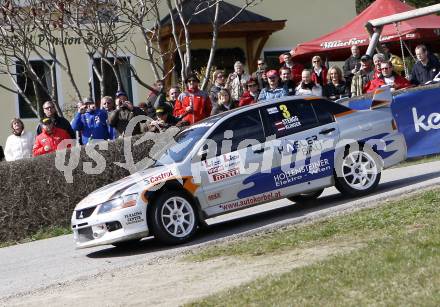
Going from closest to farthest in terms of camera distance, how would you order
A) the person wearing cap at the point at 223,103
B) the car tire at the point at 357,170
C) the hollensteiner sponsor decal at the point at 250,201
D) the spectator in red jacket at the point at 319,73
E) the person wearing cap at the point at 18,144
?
the hollensteiner sponsor decal at the point at 250,201 < the car tire at the point at 357,170 < the person wearing cap at the point at 223,103 < the person wearing cap at the point at 18,144 < the spectator in red jacket at the point at 319,73

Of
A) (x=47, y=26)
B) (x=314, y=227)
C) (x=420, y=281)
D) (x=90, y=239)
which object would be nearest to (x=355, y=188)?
(x=314, y=227)

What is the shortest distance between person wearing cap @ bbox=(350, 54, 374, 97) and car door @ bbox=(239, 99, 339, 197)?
4.97 m

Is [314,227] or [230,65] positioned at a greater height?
[230,65]

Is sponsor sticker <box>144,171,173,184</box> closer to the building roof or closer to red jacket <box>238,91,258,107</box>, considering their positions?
red jacket <box>238,91,258,107</box>

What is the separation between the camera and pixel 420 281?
7617mm

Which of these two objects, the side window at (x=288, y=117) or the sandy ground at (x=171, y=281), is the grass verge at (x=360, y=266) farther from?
the side window at (x=288, y=117)

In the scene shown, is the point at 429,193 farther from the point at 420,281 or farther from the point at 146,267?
the point at 420,281

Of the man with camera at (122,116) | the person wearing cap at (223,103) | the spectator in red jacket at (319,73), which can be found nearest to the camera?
the person wearing cap at (223,103)

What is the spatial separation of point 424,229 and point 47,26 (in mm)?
13794

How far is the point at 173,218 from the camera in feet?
40.4

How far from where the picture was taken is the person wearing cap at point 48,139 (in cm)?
1683

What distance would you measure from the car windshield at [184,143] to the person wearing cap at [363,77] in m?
5.94

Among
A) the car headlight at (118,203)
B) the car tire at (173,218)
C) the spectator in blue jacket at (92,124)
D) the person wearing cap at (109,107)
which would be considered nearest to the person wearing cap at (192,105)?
the person wearing cap at (109,107)

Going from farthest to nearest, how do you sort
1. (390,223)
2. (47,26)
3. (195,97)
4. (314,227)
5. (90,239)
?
1. (47,26)
2. (195,97)
3. (90,239)
4. (314,227)
5. (390,223)
